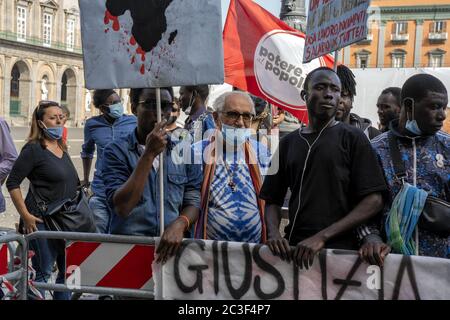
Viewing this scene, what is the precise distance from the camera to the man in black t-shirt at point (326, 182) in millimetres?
2963

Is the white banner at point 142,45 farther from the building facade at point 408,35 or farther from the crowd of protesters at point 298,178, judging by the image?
the building facade at point 408,35

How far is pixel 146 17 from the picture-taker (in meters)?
3.29

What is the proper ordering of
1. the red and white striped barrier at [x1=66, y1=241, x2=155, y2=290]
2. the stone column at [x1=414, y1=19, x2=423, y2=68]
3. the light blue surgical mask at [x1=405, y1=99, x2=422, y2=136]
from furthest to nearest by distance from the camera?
the stone column at [x1=414, y1=19, x2=423, y2=68]
the red and white striped barrier at [x1=66, y1=241, x2=155, y2=290]
the light blue surgical mask at [x1=405, y1=99, x2=422, y2=136]

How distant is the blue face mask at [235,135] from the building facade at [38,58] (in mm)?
46488

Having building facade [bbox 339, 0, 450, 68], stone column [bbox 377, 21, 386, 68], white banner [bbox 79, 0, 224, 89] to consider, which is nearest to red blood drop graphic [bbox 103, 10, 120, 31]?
white banner [bbox 79, 0, 224, 89]

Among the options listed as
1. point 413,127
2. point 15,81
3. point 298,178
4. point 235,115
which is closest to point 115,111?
point 235,115

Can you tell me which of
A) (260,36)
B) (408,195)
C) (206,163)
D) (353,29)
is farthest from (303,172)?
(260,36)

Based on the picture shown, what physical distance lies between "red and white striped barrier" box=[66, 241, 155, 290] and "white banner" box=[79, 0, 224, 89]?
2.79 ft

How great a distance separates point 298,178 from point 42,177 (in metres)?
2.58

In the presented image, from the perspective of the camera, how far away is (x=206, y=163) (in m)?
3.62

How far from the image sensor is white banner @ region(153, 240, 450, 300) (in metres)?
2.91

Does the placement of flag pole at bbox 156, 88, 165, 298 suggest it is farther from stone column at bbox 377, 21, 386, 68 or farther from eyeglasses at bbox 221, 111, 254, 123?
stone column at bbox 377, 21, 386, 68

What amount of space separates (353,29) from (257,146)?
1.22m
